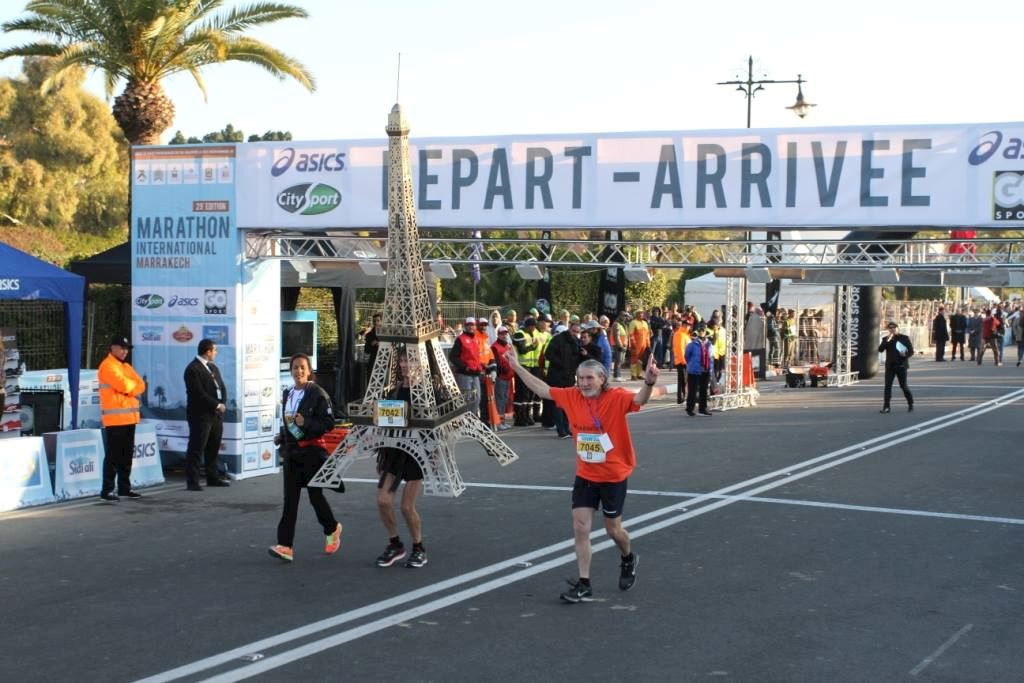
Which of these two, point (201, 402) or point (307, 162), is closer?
point (201, 402)

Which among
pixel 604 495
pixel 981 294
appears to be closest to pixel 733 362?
pixel 604 495

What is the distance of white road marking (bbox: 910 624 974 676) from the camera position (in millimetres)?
6867

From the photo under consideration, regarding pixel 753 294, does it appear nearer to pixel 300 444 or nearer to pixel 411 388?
pixel 411 388

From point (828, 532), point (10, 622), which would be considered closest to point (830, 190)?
point (828, 532)

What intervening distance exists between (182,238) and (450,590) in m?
8.08

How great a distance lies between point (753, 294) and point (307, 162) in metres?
33.3

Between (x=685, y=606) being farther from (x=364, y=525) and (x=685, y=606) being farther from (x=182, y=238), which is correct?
(x=182, y=238)

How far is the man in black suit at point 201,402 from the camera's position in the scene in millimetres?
13727

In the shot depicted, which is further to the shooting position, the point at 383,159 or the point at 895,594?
the point at 383,159

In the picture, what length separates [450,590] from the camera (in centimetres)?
877

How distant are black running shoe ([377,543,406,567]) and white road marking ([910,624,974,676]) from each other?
4.24 metres

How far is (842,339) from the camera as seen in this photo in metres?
30.5

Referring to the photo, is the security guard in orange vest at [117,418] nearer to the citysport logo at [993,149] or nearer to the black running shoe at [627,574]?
the black running shoe at [627,574]

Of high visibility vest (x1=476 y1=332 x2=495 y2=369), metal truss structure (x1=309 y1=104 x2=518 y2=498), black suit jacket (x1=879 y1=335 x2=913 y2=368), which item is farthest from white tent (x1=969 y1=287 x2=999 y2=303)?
metal truss structure (x1=309 y1=104 x2=518 y2=498)
